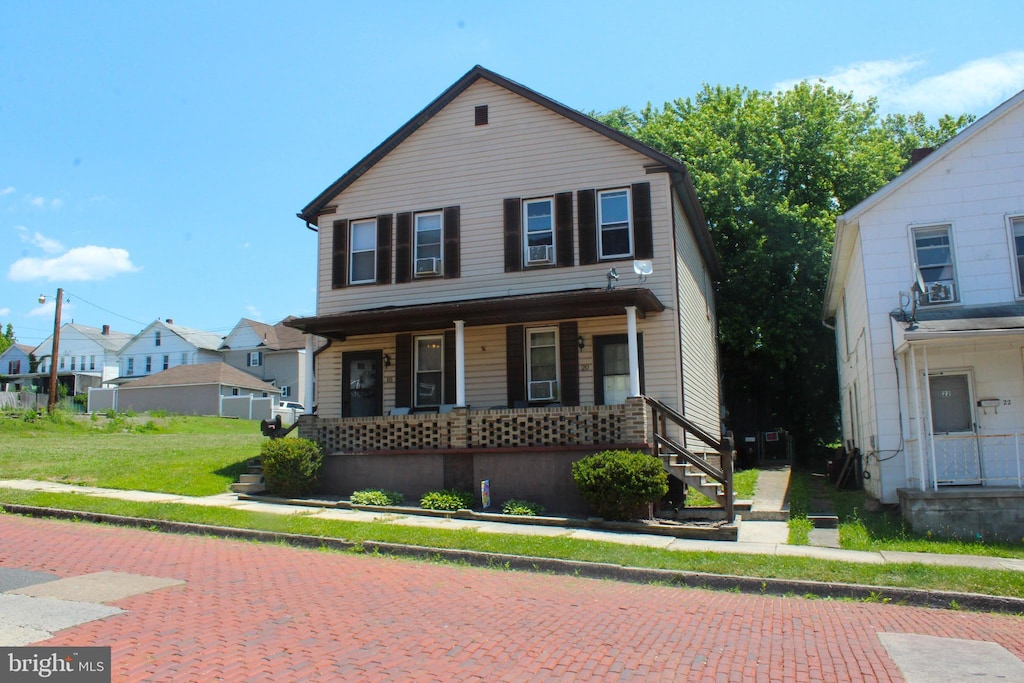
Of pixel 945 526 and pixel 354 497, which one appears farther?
pixel 354 497

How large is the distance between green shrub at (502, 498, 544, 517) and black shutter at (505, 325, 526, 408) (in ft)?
10.4

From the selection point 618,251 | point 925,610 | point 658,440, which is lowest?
point 925,610

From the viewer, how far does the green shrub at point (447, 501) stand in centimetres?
1464

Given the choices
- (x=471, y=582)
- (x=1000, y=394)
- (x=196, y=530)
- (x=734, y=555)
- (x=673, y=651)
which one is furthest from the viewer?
(x=1000, y=394)

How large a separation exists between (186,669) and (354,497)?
972 centimetres

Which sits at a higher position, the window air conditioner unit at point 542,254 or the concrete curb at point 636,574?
the window air conditioner unit at point 542,254

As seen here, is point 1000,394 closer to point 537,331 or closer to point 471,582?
point 537,331

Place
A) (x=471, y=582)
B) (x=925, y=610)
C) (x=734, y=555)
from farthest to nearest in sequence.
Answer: (x=734, y=555), (x=471, y=582), (x=925, y=610)

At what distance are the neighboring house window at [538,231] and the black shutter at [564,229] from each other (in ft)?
0.44

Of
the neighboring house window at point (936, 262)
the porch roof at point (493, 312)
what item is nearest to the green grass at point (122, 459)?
the porch roof at point (493, 312)

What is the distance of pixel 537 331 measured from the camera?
57.6 ft

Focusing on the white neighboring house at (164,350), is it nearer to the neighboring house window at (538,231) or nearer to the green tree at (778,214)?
the green tree at (778,214)

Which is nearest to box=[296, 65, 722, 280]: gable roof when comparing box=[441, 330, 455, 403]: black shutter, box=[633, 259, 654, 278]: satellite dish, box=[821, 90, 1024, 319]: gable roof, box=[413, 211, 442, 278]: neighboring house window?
box=[413, 211, 442, 278]: neighboring house window

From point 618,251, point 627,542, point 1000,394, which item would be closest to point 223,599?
point 627,542
